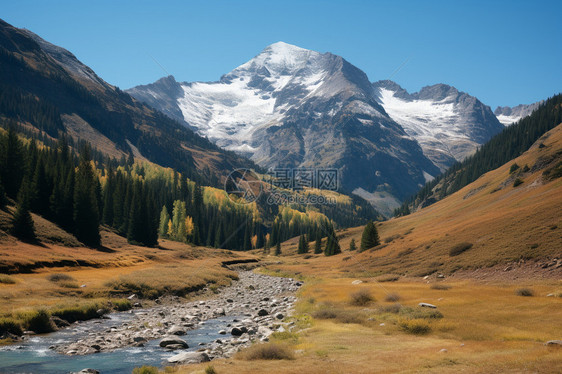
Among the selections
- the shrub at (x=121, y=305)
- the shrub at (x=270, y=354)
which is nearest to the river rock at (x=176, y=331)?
the shrub at (x=270, y=354)

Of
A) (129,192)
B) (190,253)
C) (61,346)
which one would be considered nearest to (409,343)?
Result: (61,346)

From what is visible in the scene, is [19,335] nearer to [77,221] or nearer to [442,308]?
[442,308]

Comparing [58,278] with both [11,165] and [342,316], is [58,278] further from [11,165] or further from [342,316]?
[11,165]

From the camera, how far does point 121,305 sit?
36.7 m

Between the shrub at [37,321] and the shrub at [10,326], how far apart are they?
101cm

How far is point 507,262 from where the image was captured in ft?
145

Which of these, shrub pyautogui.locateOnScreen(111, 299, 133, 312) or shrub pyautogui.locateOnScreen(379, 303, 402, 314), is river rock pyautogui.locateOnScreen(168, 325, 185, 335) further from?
shrub pyautogui.locateOnScreen(379, 303, 402, 314)

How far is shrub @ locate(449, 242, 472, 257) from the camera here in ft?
185

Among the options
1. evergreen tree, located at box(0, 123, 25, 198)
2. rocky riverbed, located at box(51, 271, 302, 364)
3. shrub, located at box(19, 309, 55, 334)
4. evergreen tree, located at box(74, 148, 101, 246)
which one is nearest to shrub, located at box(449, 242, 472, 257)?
rocky riverbed, located at box(51, 271, 302, 364)

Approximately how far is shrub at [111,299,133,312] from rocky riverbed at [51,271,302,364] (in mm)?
2138

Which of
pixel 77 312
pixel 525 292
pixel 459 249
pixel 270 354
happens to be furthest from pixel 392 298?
pixel 77 312

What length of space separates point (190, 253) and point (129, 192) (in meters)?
36.0

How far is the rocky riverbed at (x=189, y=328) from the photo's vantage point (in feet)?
68.5

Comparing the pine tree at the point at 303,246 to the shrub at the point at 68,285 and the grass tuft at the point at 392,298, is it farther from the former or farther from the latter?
the grass tuft at the point at 392,298
